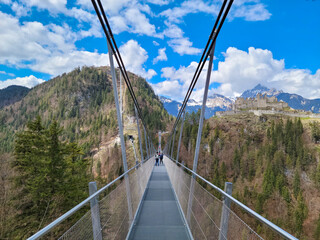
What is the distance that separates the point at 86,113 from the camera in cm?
13462

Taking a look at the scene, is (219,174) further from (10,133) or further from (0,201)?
(10,133)

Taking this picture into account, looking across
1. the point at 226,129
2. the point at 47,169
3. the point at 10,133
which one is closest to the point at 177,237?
the point at 47,169

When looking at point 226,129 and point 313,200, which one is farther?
point 226,129

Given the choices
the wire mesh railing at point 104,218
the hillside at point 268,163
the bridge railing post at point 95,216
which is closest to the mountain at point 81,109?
the hillside at point 268,163

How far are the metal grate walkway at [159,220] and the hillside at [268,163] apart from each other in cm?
5425

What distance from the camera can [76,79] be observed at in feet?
513

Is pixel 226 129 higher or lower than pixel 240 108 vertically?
lower

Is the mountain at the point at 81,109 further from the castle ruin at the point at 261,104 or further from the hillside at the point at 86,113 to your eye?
the castle ruin at the point at 261,104

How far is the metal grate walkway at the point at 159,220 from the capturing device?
3461mm

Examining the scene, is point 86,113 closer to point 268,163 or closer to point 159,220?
point 268,163

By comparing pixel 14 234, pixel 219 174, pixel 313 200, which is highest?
pixel 14 234

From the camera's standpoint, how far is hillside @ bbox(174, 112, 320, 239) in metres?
61.6

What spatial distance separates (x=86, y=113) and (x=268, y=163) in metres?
106

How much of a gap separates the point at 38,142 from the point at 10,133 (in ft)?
403
